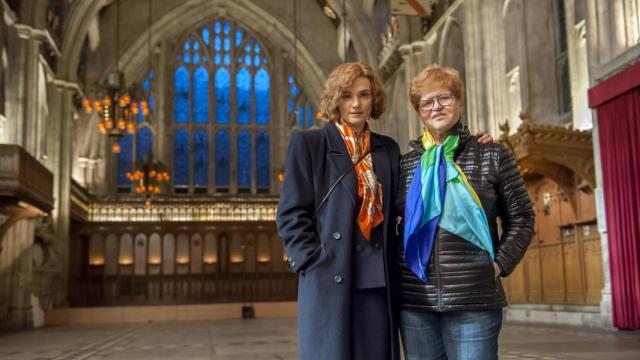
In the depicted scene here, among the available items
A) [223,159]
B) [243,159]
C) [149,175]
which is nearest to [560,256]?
[149,175]

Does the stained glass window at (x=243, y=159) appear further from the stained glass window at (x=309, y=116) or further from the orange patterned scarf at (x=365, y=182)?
the orange patterned scarf at (x=365, y=182)

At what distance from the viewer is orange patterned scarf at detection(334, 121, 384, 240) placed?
93.0 inches

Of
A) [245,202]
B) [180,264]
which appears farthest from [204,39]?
[180,264]

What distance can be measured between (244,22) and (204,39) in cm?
173

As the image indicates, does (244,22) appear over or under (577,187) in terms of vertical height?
over

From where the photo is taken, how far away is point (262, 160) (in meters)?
29.0

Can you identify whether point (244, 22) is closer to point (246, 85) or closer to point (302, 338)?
point (246, 85)

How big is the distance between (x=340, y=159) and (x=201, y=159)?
26742 mm

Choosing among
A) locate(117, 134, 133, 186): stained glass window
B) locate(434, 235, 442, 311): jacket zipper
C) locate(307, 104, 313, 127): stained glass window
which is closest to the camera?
locate(434, 235, 442, 311): jacket zipper

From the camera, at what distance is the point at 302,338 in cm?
240

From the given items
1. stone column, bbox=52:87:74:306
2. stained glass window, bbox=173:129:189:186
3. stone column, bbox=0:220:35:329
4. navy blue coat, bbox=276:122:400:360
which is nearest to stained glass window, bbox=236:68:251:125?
stained glass window, bbox=173:129:189:186

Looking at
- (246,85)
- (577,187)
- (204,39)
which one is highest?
(204,39)

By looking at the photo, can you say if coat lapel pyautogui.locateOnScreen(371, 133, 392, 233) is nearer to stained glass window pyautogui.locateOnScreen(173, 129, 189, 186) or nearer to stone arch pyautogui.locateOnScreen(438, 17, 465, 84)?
stone arch pyautogui.locateOnScreen(438, 17, 465, 84)

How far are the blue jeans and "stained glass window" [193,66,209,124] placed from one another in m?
27.2
